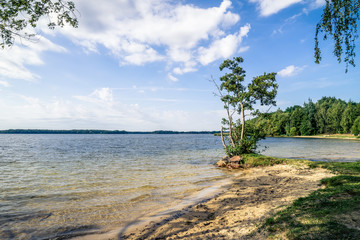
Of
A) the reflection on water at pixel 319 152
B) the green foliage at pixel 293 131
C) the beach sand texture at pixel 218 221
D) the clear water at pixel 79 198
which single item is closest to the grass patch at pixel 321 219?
the beach sand texture at pixel 218 221

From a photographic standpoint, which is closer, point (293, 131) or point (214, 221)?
point (214, 221)

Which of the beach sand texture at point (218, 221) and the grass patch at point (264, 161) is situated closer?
the beach sand texture at point (218, 221)

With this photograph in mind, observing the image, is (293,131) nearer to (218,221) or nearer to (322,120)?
(322,120)

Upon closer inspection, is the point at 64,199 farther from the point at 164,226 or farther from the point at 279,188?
the point at 279,188

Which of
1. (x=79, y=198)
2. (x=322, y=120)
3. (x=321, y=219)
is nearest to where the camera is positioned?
(x=321, y=219)

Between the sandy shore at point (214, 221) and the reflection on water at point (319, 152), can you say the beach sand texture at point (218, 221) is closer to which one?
the sandy shore at point (214, 221)

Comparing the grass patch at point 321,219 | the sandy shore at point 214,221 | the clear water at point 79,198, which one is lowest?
the clear water at point 79,198

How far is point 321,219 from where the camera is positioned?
5.14 meters

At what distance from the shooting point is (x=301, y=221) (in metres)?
5.27

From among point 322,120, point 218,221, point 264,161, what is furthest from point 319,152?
point 322,120

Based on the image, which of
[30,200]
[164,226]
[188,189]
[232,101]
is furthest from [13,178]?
[232,101]

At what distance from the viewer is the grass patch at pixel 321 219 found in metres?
4.52

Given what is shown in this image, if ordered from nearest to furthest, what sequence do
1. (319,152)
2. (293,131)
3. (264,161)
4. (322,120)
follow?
(264,161)
(319,152)
(322,120)
(293,131)

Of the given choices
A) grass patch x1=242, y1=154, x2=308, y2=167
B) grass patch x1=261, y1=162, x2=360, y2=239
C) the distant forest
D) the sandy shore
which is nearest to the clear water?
the sandy shore
